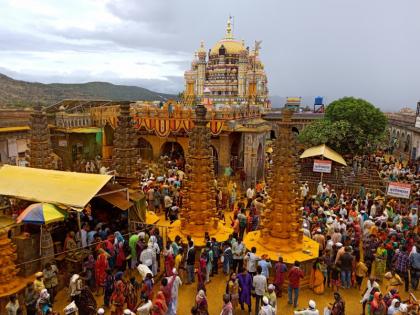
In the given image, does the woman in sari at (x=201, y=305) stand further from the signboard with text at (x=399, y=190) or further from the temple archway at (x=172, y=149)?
the temple archway at (x=172, y=149)

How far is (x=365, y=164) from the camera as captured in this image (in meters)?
23.4

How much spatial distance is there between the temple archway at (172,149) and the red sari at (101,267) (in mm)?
16854

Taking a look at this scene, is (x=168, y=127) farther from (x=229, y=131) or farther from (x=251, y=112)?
(x=251, y=112)

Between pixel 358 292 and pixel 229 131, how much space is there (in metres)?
13.9

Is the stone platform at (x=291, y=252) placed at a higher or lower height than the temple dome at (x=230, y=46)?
lower

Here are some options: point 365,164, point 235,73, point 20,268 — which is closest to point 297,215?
point 20,268

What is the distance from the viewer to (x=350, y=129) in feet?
75.1

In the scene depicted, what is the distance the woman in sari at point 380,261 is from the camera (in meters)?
9.10

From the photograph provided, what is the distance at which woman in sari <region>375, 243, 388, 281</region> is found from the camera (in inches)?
358

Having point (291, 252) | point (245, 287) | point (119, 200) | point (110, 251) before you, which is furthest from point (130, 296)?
point (291, 252)

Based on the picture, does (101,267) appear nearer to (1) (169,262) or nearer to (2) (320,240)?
(1) (169,262)

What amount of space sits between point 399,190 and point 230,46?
35.4 metres

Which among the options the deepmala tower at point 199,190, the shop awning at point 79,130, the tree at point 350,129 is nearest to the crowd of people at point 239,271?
the deepmala tower at point 199,190

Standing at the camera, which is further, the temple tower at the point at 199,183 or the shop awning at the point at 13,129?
the shop awning at the point at 13,129
